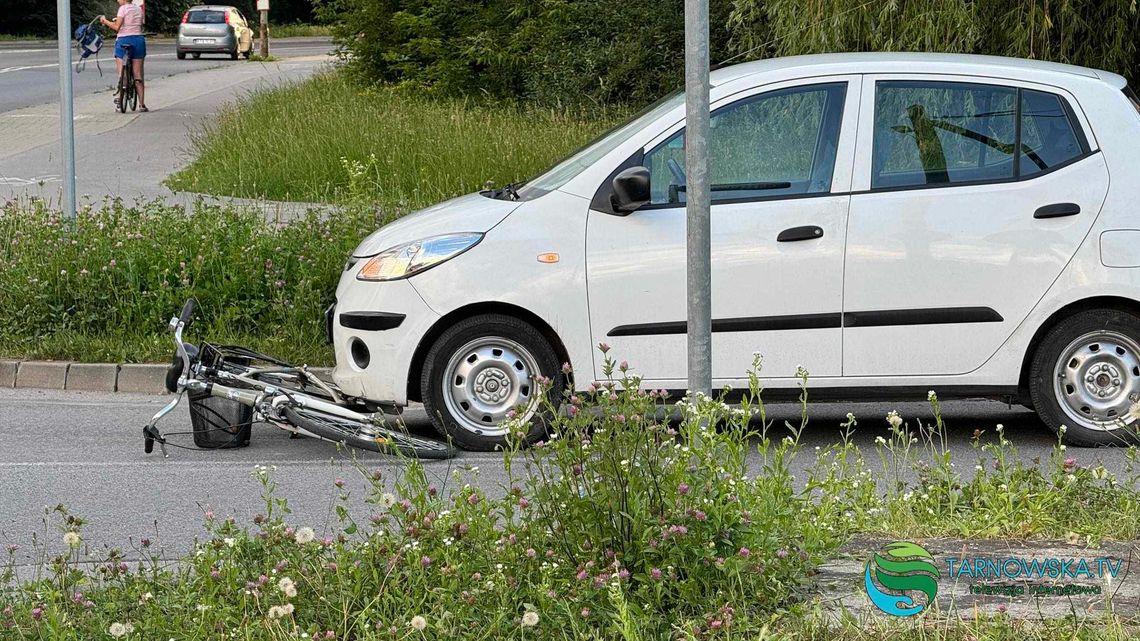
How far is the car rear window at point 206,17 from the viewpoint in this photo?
148ft

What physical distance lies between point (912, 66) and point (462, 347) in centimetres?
262

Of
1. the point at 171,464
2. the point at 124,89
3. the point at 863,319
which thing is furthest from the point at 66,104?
the point at 124,89

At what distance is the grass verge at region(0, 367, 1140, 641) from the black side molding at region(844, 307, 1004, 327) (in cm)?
258

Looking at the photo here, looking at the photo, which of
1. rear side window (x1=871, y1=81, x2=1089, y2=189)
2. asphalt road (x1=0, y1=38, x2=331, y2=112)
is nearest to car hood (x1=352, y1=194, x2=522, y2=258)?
rear side window (x1=871, y1=81, x2=1089, y2=189)

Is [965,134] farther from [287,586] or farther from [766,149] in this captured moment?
[287,586]

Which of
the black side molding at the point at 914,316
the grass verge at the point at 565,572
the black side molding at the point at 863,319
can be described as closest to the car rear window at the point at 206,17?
the black side molding at the point at 863,319

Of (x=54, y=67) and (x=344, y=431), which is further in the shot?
(x=54, y=67)

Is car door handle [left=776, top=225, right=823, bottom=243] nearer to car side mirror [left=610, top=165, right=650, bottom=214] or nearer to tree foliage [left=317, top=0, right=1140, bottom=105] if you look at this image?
car side mirror [left=610, top=165, right=650, bottom=214]

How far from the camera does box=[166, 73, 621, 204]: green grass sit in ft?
46.7

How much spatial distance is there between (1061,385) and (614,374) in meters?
2.16

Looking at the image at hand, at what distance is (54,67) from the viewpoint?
3566 cm

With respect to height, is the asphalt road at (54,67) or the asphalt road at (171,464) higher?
the asphalt road at (54,67)

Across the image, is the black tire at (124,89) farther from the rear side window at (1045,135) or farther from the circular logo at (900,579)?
the circular logo at (900,579)

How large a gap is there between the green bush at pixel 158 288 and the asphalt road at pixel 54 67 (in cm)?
1662
